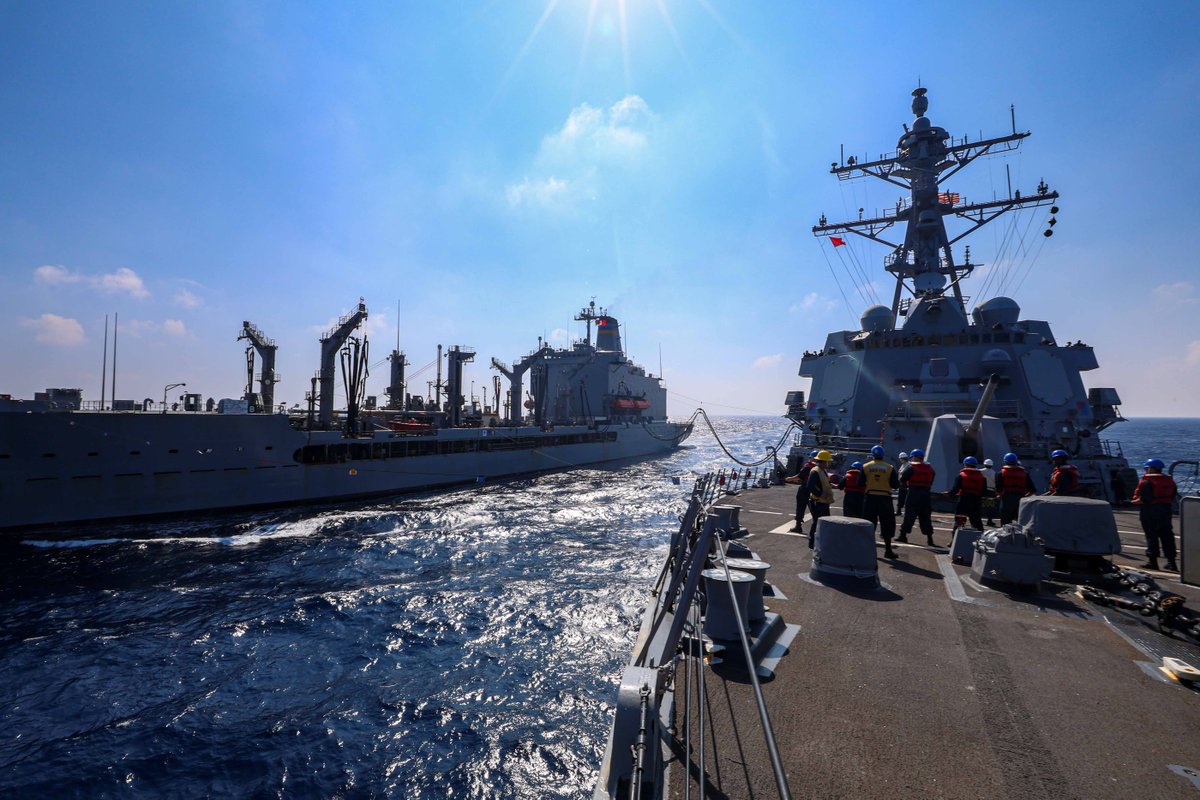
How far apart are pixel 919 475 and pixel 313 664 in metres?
10.2

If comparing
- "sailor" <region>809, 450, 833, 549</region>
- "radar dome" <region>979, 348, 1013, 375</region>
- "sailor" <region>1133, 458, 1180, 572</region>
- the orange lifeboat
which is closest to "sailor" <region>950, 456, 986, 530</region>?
"sailor" <region>1133, 458, 1180, 572</region>

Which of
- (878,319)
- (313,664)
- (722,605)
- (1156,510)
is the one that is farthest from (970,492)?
(878,319)

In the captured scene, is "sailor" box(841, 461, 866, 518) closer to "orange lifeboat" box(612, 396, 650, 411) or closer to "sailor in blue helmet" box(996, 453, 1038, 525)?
"sailor in blue helmet" box(996, 453, 1038, 525)

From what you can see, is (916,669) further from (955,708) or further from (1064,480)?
(1064,480)

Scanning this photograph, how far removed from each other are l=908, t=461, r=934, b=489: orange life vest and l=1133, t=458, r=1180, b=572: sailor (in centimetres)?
237

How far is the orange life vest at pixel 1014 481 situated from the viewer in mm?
8516

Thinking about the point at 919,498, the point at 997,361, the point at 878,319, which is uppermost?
the point at 878,319

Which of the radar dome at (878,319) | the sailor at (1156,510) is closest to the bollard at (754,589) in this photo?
the sailor at (1156,510)

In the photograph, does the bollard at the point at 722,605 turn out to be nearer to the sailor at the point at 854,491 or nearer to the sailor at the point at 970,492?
the sailor at the point at 854,491

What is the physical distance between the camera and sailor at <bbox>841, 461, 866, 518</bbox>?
810 centimetres

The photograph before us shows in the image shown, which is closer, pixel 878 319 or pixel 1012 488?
pixel 1012 488

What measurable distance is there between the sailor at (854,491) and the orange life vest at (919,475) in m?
0.75

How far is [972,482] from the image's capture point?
26.3ft

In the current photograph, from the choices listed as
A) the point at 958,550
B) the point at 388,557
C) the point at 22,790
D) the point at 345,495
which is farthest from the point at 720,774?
the point at 345,495
